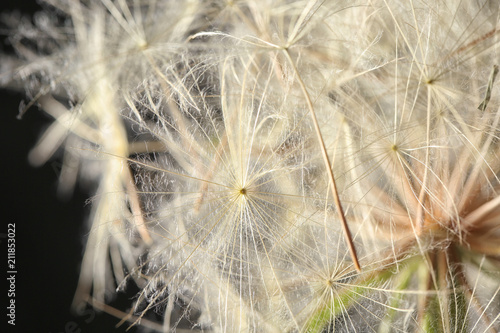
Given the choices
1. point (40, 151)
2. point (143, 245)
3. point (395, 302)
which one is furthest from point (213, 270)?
point (40, 151)

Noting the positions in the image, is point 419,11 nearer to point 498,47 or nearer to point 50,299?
point 498,47

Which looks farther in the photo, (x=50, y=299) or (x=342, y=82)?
(x=50, y=299)

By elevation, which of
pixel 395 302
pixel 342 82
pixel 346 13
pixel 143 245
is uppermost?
pixel 346 13

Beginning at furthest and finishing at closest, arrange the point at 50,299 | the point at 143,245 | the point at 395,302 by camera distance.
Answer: the point at 50,299 < the point at 143,245 < the point at 395,302

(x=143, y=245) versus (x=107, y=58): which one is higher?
(x=107, y=58)

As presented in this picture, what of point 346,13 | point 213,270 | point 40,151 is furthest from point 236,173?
point 40,151

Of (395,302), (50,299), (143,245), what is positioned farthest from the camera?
(50,299)
